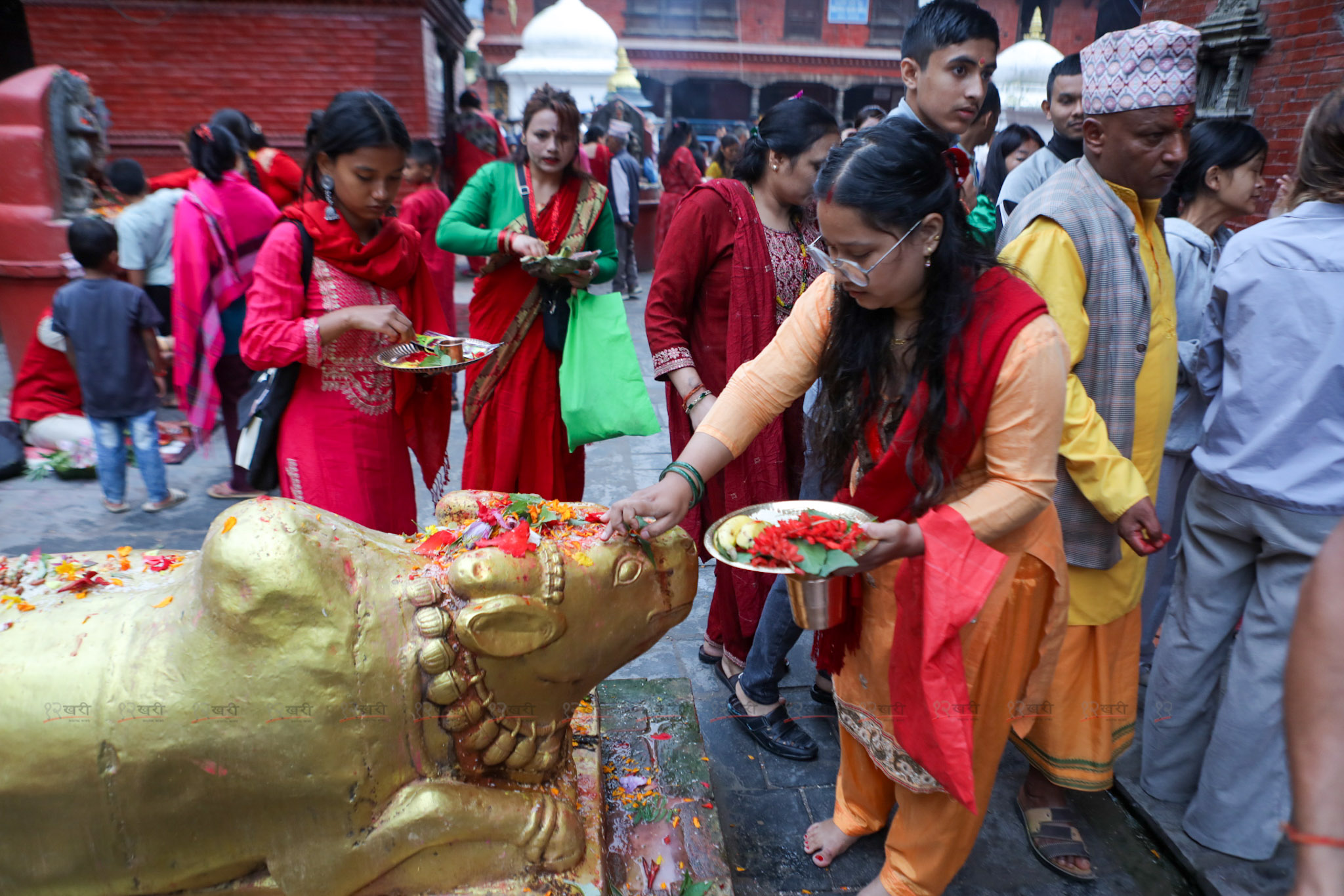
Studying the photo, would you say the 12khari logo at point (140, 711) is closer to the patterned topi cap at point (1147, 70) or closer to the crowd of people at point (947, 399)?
the crowd of people at point (947, 399)

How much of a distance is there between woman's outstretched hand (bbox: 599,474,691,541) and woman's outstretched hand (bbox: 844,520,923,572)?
1.52 ft

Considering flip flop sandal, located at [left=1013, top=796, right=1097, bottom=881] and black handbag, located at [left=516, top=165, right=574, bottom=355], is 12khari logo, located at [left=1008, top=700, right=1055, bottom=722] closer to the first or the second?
flip flop sandal, located at [left=1013, top=796, right=1097, bottom=881]

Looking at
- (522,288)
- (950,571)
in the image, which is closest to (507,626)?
(950,571)

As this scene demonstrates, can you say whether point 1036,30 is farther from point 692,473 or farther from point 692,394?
point 692,473

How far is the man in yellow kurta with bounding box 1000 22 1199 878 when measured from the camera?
2.38 m

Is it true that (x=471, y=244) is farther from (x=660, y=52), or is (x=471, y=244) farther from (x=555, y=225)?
(x=660, y=52)

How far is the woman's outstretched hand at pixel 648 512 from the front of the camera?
6.54ft

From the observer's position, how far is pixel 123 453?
4984mm

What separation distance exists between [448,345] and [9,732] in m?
1.71

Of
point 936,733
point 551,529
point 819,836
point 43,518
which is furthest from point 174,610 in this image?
point 43,518

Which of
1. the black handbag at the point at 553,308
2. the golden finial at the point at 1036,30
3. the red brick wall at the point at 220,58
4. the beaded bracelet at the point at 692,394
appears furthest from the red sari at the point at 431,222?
the golden finial at the point at 1036,30

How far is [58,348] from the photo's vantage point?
5.70 m

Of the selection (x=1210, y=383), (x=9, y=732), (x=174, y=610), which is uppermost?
(x=1210, y=383)

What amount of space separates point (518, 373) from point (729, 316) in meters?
1.12
